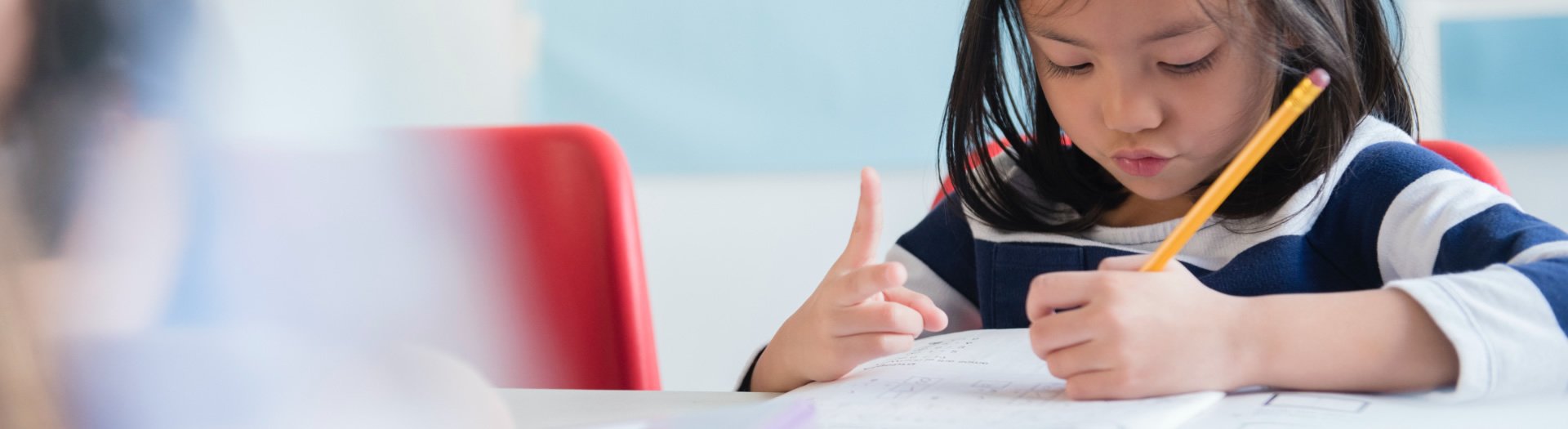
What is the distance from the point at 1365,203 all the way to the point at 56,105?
0.54 meters

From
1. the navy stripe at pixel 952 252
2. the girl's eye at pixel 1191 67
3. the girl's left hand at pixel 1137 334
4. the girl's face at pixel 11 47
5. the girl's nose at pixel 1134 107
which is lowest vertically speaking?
the navy stripe at pixel 952 252

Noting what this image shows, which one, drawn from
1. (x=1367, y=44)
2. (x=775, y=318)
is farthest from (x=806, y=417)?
(x=775, y=318)

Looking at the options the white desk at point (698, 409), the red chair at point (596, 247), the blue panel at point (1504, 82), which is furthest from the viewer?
the blue panel at point (1504, 82)

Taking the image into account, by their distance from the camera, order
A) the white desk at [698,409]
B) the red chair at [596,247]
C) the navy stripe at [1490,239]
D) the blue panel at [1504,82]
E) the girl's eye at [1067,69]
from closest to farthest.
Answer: the white desk at [698,409] < the navy stripe at [1490,239] < the girl's eye at [1067,69] < the red chair at [596,247] < the blue panel at [1504,82]

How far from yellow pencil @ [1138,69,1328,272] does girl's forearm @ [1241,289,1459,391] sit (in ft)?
0.12

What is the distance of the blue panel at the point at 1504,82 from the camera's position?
1231 millimetres

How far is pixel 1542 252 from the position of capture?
0.42 m

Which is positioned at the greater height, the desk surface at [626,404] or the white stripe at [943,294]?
the desk surface at [626,404]

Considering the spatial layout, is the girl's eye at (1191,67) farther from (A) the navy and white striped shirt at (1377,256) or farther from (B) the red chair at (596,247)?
(B) the red chair at (596,247)

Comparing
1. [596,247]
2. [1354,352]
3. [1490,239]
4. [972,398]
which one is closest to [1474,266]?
[1490,239]

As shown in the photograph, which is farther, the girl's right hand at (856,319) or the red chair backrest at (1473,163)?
the red chair backrest at (1473,163)

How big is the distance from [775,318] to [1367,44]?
1030 mm

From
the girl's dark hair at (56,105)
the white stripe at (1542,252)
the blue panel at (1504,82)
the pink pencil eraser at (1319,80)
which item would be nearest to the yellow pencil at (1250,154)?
the pink pencil eraser at (1319,80)

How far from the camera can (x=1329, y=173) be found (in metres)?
0.56
